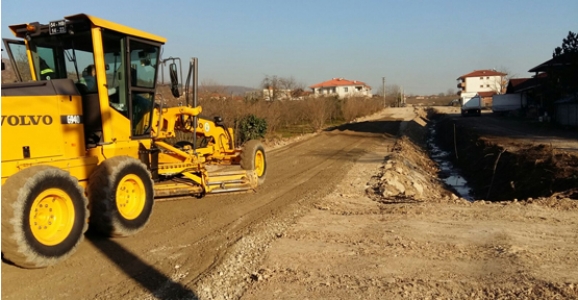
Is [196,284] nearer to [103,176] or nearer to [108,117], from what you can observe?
[103,176]

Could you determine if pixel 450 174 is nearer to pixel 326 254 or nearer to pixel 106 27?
pixel 326 254

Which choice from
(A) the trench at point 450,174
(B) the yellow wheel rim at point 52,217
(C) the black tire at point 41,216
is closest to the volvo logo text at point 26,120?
(C) the black tire at point 41,216

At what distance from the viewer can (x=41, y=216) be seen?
5770 millimetres

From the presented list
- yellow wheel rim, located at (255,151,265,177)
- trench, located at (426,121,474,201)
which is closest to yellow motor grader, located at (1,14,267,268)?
yellow wheel rim, located at (255,151,265,177)

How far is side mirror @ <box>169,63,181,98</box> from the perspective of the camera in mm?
8578

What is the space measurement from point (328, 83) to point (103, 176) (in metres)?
142

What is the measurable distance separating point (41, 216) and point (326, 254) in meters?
3.35

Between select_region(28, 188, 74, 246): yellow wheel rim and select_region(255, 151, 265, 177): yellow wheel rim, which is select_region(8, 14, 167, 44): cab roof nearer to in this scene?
select_region(28, 188, 74, 246): yellow wheel rim

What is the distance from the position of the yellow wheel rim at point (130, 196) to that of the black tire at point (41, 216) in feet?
2.80

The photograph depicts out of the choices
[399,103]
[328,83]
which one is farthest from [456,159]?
[328,83]

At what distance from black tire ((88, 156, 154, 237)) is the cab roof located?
1923mm

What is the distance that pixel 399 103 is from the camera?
108 metres

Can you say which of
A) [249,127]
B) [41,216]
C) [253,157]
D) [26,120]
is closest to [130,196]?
[41,216]

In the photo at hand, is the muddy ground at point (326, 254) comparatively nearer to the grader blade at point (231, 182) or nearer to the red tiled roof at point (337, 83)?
the grader blade at point (231, 182)
